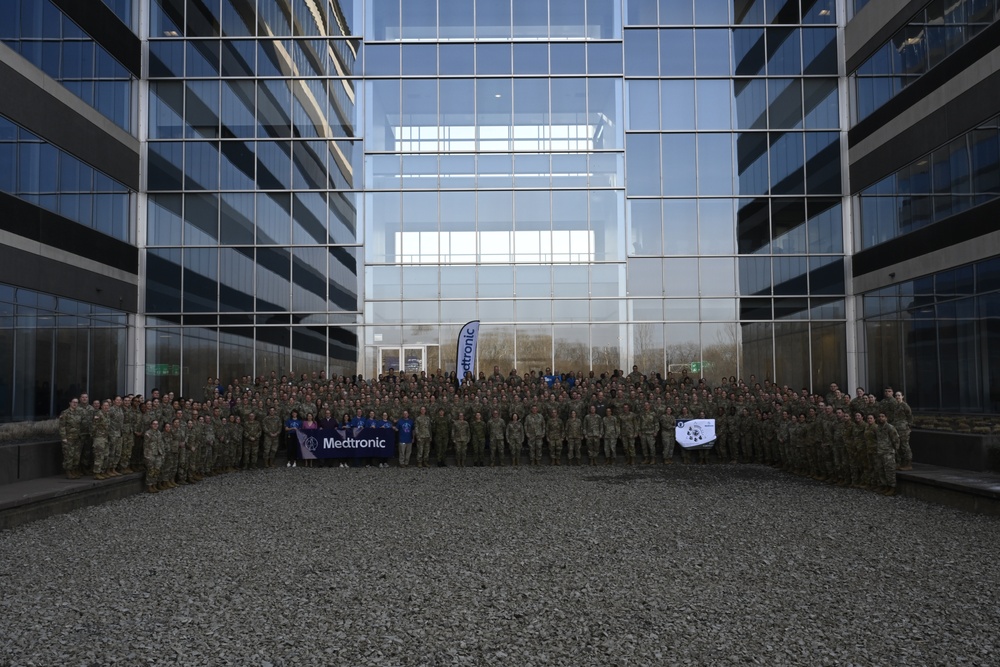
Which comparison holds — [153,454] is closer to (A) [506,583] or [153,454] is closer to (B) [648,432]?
(A) [506,583]

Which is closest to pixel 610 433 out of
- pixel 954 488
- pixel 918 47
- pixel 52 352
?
pixel 954 488

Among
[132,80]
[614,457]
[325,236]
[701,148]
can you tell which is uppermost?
[132,80]

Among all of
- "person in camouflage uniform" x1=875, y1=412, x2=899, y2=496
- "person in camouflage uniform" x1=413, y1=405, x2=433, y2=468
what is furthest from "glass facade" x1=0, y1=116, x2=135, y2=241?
"person in camouflage uniform" x1=875, y1=412, x2=899, y2=496

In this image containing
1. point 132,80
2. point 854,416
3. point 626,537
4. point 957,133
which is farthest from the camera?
point 132,80

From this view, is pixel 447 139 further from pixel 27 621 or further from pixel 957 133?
pixel 27 621

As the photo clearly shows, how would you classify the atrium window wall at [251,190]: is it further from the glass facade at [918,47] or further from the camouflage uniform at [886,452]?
the camouflage uniform at [886,452]

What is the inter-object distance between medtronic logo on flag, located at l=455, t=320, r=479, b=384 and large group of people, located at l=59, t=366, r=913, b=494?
42.0 inches

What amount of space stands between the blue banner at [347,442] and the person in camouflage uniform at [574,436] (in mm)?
4792

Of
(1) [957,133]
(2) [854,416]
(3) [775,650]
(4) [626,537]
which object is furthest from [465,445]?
(1) [957,133]

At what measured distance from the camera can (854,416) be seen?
17828mm

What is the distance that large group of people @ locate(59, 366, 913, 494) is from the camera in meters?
17.8

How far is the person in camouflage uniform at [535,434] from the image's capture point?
22469mm

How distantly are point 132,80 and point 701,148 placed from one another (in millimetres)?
23135

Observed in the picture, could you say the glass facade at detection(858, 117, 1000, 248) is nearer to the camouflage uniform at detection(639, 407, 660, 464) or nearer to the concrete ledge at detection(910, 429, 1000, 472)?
the concrete ledge at detection(910, 429, 1000, 472)
